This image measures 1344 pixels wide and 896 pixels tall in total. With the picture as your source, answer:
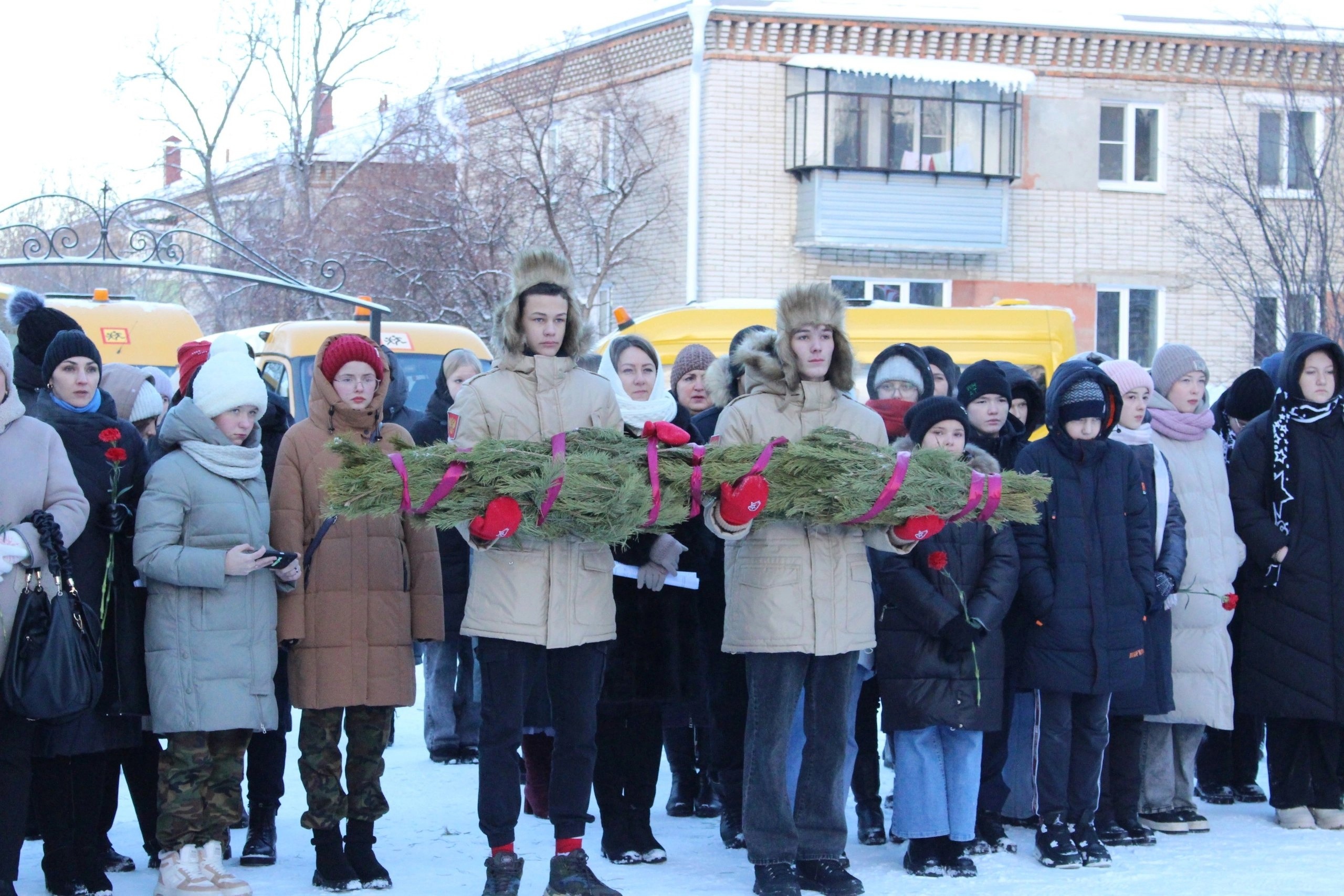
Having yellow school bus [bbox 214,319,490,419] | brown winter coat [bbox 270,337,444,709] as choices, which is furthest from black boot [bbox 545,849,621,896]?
yellow school bus [bbox 214,319,490,419]

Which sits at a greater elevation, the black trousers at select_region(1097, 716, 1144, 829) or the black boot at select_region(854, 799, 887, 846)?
the black trousers at select_region(1097, 716, 1144, 829)

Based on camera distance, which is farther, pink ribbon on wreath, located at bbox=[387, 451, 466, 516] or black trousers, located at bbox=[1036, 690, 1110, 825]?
black trousers, located at bbox=[1036, 690, 1110, 825]

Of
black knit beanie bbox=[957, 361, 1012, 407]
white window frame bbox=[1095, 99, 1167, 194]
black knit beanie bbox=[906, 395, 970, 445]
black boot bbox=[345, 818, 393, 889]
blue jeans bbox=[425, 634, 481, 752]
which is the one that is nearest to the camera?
black boot bbox=[345, 818, 393, 889]

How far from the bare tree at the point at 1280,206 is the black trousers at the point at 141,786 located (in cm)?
1773

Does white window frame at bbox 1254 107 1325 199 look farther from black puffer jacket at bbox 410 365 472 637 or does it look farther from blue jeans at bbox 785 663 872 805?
blue jeans at bbox 785 663 872 805

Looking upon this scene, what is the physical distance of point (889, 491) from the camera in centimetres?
502

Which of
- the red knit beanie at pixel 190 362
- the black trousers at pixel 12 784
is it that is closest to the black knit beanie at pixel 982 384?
the red knit beanie at pixel 190 362

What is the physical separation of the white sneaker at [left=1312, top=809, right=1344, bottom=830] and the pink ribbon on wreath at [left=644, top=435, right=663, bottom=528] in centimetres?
333

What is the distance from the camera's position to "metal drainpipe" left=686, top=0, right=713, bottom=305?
2417cm

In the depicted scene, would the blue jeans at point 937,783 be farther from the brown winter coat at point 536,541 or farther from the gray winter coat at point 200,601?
the gray winter coat at point 200,601

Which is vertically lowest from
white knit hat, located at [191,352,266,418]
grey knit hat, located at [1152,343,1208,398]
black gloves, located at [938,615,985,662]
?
black gloves, located at [938,615,985,662]

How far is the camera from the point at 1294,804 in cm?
644

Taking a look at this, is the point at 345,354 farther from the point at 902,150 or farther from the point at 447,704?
the point at 902,150

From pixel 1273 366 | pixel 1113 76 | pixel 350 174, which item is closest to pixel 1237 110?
pixel 1113 76
